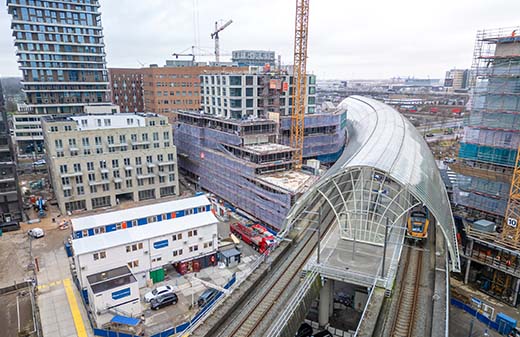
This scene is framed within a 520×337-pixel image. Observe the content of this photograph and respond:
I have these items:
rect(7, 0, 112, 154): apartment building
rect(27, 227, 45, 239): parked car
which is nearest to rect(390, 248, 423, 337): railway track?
rect(27, 227, 45, 239): parked car

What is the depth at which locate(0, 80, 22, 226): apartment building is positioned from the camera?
152 feet

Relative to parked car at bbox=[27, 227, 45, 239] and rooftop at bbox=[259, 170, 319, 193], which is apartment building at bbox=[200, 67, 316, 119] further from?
parked car at bbox=[27, 227, 45, 239]

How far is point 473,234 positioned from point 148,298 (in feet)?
108

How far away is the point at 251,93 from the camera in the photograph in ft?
214

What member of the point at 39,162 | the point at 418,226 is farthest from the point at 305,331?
the point at 39,162

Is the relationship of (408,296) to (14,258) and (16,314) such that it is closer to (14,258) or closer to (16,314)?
(16,314)

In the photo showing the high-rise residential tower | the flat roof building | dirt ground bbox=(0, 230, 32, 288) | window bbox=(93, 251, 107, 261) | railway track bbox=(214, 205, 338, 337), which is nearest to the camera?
railway track bbox=(214, 205, 338, 337)

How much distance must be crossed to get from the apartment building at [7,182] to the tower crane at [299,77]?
40735 millimetres

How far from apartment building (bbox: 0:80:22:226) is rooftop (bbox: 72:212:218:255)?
75.6ft

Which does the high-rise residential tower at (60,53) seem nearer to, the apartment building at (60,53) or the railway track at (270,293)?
the apartment building at (60,53)

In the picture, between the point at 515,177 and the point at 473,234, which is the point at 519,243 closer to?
the point at 473,234

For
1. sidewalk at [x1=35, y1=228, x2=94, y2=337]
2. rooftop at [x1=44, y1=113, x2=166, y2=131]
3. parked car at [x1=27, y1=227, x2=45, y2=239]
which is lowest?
sidewalk at [x1=35, y1=228, x2=94, y2=337]

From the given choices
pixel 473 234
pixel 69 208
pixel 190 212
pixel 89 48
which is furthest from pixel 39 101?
pixel 473 234

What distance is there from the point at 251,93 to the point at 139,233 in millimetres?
39023
